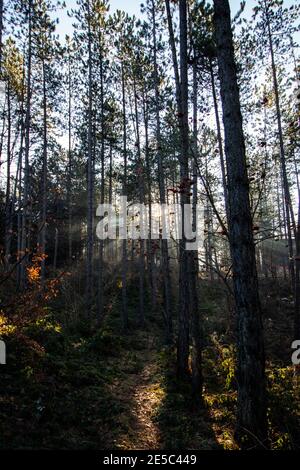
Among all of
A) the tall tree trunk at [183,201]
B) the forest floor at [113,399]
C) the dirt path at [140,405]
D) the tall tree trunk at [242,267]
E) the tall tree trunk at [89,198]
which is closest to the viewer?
the tall tree trunk at [242,267]

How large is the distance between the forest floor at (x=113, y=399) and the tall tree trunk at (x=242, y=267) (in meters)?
0.57

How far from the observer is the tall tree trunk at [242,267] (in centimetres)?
391

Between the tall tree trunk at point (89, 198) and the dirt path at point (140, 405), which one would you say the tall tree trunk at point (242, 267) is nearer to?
the dirt path at point (140, 405)

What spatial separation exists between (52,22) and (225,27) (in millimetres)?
11587

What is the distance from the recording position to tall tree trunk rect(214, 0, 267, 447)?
3.91m

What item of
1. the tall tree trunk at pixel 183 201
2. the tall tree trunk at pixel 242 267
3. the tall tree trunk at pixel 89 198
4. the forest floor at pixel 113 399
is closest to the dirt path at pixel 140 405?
the forest floor at pixel 113 399

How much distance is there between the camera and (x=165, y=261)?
12.1 m

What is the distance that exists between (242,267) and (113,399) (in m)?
3.87

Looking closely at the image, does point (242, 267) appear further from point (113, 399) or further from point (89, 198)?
point (89, 198)

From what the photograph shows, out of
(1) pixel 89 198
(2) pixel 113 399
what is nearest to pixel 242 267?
(2) pixel 113 399

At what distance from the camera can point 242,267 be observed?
411cm

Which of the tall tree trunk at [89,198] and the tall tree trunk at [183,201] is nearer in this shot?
the tall tree trunk at [183,201]

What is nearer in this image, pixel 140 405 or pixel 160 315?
pixel 140 405

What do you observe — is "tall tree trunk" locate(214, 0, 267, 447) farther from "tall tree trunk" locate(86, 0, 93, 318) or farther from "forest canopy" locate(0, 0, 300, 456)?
"tall tree trunk" locate(86, 0, 93, 318)
